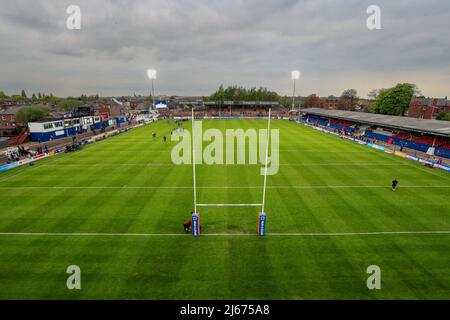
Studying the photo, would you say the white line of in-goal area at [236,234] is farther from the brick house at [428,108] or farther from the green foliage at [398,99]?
the brick house at [428,108]

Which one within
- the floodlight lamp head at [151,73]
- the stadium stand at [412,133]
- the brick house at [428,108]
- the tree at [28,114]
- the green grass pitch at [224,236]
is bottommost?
the green grass pitch at [224,236]

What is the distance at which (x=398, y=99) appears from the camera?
71938mm

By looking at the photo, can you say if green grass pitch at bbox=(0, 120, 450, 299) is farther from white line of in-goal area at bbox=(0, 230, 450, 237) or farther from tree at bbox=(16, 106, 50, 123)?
tree at bbox=(16, 106, 50, 123)

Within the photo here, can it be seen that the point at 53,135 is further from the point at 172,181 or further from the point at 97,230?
the point at 97,230

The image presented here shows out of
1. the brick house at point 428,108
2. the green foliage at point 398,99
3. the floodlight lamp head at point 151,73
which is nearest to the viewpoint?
the green foliage at point 398,99

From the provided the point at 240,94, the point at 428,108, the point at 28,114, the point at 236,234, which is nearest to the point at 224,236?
the point at 236,234

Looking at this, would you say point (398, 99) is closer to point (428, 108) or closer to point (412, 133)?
point (428, 108)

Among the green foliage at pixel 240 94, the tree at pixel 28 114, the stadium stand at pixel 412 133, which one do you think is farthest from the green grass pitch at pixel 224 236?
the green foliage at pixel 240 94

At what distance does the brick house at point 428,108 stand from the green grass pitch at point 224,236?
8250cm

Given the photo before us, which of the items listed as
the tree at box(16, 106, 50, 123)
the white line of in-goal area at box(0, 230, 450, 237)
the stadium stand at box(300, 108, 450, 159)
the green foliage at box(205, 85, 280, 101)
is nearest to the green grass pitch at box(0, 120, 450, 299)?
the white line of in-goal area at box(0, 230, 450, 237)

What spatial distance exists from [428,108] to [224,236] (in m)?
108

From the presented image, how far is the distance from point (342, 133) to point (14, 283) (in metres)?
57.6

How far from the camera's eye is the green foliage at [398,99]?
→ 70.9 m
